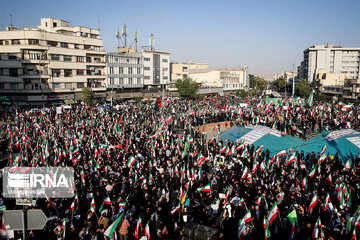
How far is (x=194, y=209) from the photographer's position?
10492 mm

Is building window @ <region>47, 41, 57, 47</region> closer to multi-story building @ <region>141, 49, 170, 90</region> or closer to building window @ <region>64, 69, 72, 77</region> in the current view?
building window @ <region>64, 69, 72, 77</region>

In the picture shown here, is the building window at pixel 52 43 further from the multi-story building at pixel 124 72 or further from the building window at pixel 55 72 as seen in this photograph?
the multi-story building at pixel 124 72

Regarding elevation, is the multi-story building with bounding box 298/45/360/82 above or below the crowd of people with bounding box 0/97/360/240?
above

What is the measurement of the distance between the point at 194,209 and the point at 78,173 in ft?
21.1

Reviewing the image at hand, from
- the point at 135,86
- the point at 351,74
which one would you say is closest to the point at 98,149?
the point at 135,86

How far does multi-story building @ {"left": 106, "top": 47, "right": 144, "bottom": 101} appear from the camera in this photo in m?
59.4

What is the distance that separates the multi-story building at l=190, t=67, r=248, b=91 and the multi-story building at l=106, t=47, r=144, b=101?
81.7 ft

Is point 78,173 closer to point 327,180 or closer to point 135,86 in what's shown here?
point 327,180

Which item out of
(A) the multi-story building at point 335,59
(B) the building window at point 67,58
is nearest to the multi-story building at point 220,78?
(A) the multi-story building at point 335,59

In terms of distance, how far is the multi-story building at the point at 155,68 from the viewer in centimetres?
7050

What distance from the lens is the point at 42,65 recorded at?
1896 inches

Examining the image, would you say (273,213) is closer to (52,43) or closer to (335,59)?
(52,43)

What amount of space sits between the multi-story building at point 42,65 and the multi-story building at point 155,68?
1733 cm

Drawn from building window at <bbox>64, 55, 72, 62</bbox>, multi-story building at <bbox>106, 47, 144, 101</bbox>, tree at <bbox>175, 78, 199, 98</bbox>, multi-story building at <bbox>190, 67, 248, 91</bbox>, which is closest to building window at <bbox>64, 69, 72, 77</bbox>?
building window at <bbox>64, 55, 72, 62</bbox>
